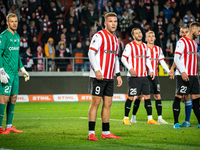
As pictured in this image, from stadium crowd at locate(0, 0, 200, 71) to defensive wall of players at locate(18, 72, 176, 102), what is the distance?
383 millimetres

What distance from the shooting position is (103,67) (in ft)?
19.4

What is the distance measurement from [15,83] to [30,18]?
11.6 metres

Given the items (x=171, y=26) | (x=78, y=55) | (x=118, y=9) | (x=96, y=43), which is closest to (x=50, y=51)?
(x=78, y=55)

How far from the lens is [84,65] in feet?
54.7

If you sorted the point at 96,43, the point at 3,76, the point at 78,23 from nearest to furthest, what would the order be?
1. the point at 96,43
2. the point at 3,76
3. the point at 78,23

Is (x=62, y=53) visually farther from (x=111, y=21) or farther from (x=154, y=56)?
(x=111, y=21)

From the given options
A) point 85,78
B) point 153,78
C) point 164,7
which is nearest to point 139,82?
point 153,78

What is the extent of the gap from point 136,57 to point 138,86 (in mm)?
742

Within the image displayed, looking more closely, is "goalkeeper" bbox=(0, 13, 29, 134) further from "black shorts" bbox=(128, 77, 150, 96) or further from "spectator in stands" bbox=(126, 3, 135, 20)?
"spectator in stands" bbox=(126, 3, 135, 20)

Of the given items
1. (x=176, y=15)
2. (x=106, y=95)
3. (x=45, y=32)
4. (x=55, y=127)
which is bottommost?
(x=55, y=127)

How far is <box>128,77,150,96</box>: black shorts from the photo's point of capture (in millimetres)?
8484

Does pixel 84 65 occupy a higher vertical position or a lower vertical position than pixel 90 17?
lower

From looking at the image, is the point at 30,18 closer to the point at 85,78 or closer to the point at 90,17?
the point at 90,17

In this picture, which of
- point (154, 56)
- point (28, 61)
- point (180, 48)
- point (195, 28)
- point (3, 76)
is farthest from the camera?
point (28, 61)
